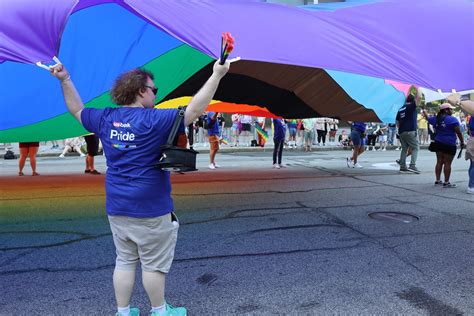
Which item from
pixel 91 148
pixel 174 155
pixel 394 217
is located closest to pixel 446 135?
pixel 394 217

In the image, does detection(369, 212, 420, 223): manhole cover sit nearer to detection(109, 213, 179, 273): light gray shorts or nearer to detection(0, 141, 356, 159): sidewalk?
detection(109, 213, 179, 273): light gray shorts

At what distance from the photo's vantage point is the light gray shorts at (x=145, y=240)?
251 cm

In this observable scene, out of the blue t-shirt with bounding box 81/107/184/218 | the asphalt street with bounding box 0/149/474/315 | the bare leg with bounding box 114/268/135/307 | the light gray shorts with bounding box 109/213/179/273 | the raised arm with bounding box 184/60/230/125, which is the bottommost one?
the asphalt street with bounding box 0/149/474/315

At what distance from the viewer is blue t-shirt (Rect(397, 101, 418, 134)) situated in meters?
9.77

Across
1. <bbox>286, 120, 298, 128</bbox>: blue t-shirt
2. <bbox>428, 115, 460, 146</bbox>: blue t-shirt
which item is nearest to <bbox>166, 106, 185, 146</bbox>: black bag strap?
<bbox>428, 115, 460, 146</bbox>: blue t-shirt

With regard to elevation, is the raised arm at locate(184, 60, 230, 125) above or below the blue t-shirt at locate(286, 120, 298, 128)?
above

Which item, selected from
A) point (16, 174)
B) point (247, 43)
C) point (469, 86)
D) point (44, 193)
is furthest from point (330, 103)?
point (16, 174)

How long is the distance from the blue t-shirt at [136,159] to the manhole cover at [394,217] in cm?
393

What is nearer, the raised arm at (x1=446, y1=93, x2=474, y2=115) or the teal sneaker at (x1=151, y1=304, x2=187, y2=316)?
the teal sneaker at (x1=151, y1=304, x2=187, y2=316)

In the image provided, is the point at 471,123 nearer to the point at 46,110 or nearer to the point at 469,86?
the point at 469,86

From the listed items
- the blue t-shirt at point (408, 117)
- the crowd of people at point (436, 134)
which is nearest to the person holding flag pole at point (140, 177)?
the crowd of people at point (436, 134)

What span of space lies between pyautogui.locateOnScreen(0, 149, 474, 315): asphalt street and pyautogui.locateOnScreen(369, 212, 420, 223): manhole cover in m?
0.03

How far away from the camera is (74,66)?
5426mm

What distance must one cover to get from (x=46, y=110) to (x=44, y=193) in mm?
2373
